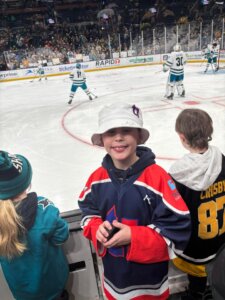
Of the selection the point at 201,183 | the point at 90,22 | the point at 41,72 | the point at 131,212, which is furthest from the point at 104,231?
the point at 90,22

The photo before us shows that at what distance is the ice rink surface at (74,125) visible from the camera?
3080mm

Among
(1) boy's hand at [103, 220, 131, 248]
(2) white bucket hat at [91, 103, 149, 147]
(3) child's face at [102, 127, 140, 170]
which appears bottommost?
(1) boy's hand at [103, 220, 131, 248]

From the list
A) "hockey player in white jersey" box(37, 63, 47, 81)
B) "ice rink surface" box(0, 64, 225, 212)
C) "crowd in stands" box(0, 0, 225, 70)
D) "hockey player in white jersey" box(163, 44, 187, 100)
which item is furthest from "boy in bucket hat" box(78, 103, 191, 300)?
"crowd in stands" box(0, 0, 225, 70)

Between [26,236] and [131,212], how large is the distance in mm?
423

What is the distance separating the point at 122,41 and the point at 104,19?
361 centimetres

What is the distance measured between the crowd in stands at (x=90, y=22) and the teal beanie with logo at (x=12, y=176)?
16.3 metres

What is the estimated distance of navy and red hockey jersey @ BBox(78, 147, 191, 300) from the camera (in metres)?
0.99

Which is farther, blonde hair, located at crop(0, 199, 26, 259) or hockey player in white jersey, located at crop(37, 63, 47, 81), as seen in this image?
hockey player in white jersey, located at crop(37, 63, 47, 81)

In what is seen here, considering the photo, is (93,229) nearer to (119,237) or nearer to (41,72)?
(119,237)

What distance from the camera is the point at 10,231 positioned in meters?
1.07

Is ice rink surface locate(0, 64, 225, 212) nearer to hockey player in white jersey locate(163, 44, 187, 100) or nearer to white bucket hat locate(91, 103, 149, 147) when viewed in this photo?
white bucket hat locate(91, 103, 149, 147)

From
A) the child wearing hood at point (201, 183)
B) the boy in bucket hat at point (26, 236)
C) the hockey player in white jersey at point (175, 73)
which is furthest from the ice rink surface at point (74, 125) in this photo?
the boy in bucket hat at point (26, 236)

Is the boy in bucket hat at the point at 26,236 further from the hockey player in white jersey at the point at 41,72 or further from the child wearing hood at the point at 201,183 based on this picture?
the hockey player in white jersey at the point at 41,72

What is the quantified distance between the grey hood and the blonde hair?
63 cm
